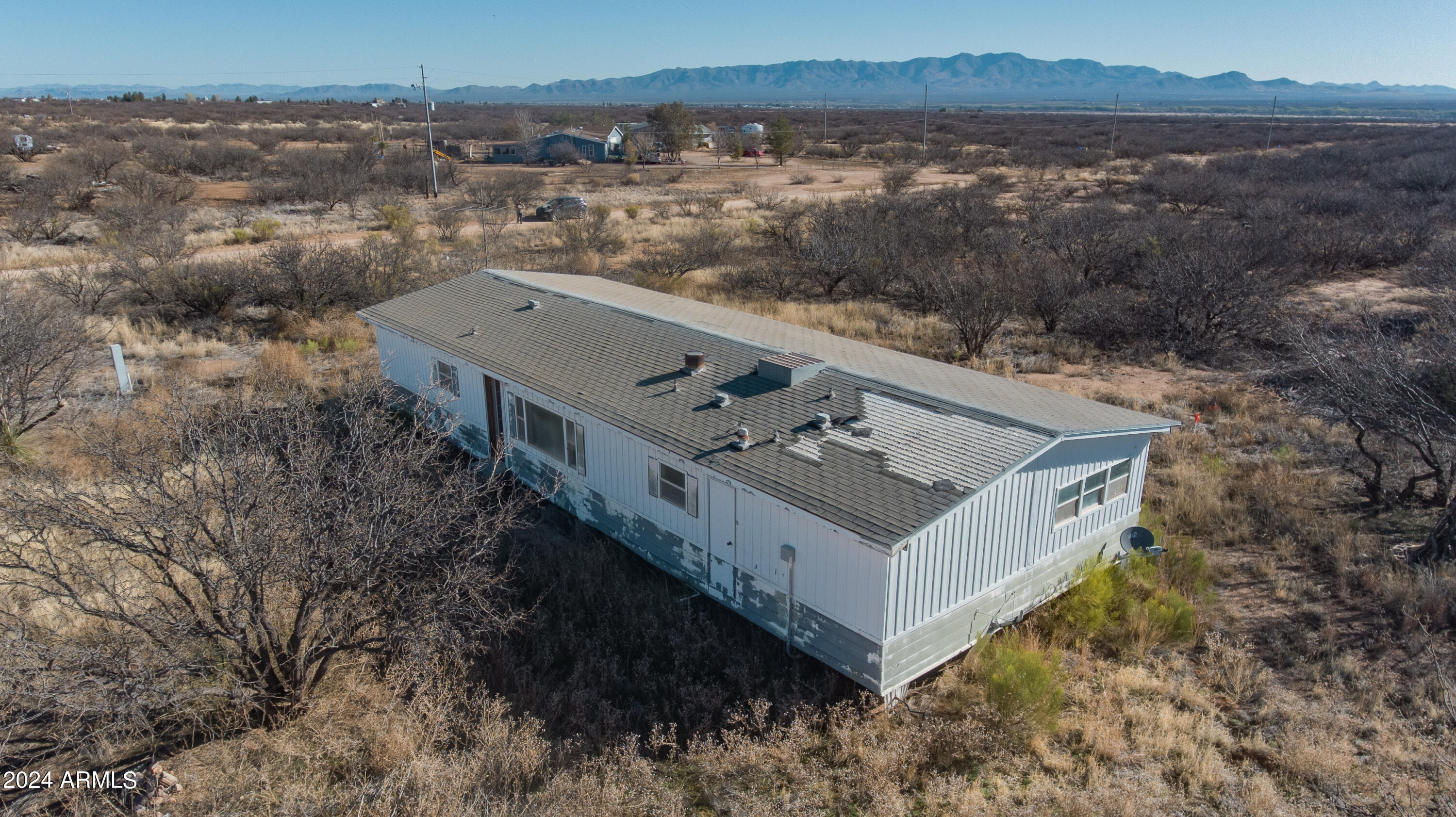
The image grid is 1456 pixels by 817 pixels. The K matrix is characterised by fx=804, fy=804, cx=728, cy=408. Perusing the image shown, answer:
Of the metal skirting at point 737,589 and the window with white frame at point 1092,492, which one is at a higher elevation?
the window with white frame at point 1092,492

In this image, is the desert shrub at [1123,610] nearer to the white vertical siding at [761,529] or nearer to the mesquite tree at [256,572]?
the white vertical siding at [761,529]

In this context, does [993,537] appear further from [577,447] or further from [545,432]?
[545,432]

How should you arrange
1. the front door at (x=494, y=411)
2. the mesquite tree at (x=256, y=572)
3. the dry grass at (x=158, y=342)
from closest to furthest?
the mesquite tree at (x=256, y=572) < the front door at (x=494, y=411) < the dry grass at (x=158, y=342)

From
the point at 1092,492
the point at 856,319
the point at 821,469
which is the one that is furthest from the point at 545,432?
the point at 856,319

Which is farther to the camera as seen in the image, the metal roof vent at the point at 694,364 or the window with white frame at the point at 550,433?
the window with white frame at the point at 550,433

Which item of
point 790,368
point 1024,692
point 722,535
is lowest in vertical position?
point 1024,692


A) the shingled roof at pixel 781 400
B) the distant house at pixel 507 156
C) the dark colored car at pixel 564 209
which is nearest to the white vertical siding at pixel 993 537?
the shingled roof at pixel 781 400
